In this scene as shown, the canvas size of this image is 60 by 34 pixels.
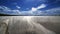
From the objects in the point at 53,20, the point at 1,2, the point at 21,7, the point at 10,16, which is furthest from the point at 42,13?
the point at 1,2

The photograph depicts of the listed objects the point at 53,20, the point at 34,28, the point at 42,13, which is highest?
the point at 42,13

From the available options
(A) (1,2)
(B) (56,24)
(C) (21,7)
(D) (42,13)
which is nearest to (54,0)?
(D) (42,13)

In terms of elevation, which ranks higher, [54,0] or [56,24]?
[54,0]

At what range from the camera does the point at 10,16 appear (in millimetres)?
1287

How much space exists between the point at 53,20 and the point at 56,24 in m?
0.08

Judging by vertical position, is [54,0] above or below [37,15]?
above

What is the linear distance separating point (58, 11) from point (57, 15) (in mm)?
67

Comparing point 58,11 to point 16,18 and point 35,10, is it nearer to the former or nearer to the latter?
point 35,10

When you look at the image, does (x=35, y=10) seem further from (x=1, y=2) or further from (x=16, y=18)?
(x=1, y=2)

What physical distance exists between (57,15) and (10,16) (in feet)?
2.52

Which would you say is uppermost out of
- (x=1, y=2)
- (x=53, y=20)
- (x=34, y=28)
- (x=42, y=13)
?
(x=1, y=2)

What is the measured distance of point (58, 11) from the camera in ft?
4.15

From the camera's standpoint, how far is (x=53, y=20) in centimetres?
128

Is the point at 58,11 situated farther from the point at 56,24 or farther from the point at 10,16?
the point at 10,16
